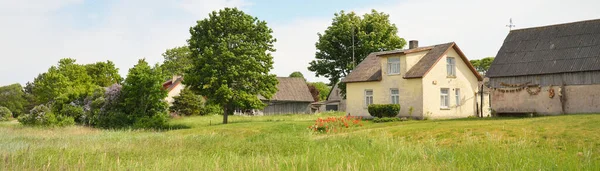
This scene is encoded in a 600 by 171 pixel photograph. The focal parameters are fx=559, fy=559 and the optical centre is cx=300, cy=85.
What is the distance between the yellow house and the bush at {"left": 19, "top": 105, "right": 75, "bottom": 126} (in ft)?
67.9

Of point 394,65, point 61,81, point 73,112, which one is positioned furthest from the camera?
point 61,81

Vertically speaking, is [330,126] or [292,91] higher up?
[292,91]

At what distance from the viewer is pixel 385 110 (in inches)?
1465

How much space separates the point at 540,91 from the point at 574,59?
2653 mm

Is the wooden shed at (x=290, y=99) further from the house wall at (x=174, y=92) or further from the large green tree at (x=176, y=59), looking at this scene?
the large green tree at (x=176, y=59)

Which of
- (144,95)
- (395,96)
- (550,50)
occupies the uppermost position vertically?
(550,50)

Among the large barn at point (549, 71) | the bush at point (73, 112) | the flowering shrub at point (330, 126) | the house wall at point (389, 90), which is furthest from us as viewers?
the bush at point (73, 112)

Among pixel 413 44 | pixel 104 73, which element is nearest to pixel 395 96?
pixel 413 44

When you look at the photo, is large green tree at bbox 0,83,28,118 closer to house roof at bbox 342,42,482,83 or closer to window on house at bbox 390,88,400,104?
house roof at bbox 342,42,482,83

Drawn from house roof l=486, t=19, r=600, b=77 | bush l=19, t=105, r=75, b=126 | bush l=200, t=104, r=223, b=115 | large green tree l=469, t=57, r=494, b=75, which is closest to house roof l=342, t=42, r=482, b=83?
house roof l=486, t=19, r=600, b=77

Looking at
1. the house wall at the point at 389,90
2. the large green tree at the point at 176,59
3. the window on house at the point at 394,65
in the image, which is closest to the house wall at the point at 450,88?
the house wall at the point at 389,90

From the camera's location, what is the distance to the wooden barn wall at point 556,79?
3141 centimetres

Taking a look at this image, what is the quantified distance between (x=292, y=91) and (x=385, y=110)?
103 ft

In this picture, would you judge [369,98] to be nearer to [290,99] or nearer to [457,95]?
[457,95]
